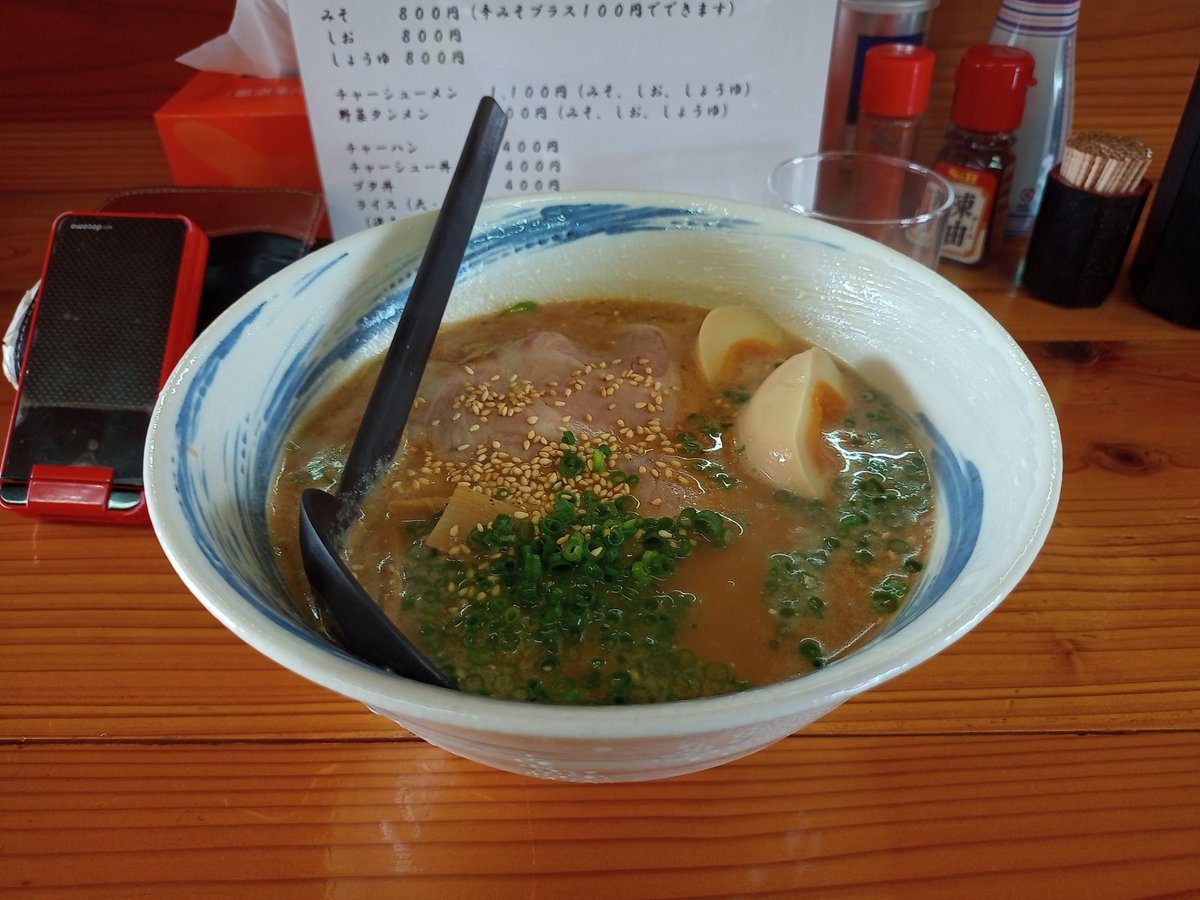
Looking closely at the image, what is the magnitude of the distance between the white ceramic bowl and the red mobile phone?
0.88 feet

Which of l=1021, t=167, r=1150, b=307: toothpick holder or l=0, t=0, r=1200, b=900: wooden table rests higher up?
l=1021, t=167, r=1150, b=307: toothpick holder

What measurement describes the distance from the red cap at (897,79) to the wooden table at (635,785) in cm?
69

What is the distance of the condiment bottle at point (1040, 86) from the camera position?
159cm

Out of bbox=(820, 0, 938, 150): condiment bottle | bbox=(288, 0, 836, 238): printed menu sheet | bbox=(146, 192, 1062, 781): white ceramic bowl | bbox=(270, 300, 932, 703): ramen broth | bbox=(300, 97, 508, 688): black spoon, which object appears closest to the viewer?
bbox=(146, 192, 1062, 781): white ceramic bowl

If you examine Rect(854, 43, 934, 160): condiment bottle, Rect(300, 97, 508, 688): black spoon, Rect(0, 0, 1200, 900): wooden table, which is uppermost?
Rect(854, 43, 934, 160): condiment bottle

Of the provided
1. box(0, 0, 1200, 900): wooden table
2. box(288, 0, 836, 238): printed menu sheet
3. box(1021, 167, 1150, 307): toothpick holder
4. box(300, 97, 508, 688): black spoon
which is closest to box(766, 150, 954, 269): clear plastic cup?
box(288, 0, 836, 238): printed menu sheet

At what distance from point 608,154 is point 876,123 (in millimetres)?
533

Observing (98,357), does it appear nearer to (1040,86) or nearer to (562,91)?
(562,91)

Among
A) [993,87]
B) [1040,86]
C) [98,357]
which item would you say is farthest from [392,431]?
[1040,86]

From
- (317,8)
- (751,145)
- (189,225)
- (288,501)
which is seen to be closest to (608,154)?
(751,145)

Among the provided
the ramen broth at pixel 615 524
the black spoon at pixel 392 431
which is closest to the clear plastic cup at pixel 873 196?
the ramen broth at pixel 615 524

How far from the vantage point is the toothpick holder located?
59.2 inches

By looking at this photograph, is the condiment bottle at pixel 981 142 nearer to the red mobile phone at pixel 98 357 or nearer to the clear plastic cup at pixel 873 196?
Result: the clear plastic cup at pixel 873 196

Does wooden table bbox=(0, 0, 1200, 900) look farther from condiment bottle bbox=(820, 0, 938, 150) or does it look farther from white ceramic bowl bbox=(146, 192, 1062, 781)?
condiment bottle bbox=(820, 0, 938, 150)
